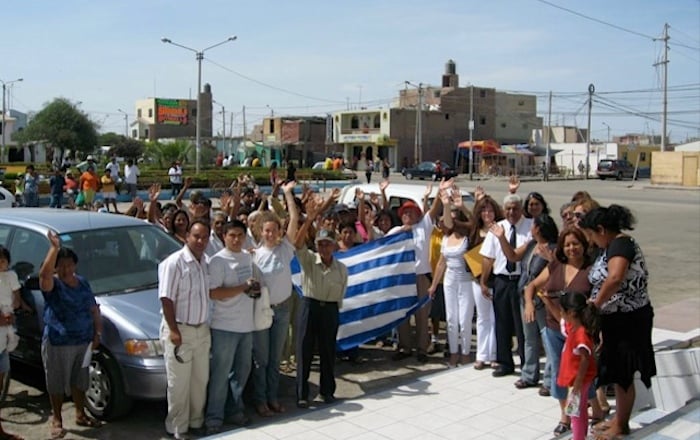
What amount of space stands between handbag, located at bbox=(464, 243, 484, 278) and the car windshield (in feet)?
9.81

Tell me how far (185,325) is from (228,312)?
399 mm

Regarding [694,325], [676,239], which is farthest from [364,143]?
[694,325]

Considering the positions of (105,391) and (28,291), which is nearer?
(105,391)

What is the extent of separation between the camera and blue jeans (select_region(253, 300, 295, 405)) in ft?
20.6

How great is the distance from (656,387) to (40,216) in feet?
20.1

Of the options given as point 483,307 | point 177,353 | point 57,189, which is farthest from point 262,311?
point 57,189

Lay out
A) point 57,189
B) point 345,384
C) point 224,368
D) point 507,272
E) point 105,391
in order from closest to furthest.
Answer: point 224,368 < point 105,391 < point 507,272 < point 345,384 < point 57,189

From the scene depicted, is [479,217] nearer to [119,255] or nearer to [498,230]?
[498,230]

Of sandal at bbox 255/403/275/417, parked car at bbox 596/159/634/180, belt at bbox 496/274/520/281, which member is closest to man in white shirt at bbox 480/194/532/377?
belt at bbox 496/274/520/281

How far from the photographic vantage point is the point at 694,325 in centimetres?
966

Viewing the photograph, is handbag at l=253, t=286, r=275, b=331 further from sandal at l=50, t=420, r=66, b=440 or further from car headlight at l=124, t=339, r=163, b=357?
sandal at l=50, t=420, r=66, b=440

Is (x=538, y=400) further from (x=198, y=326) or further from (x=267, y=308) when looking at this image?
(x=198, y=326)

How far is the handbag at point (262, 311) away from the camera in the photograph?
602cm

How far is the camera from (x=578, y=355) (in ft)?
16.9
